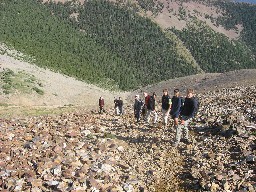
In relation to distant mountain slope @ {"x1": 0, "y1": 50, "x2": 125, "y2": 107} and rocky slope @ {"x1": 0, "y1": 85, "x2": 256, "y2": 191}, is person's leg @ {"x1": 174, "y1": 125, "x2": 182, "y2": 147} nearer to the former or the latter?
rocky slope @ {"x1": 0, "y1": 85, "x2": 256, "y2": 191}

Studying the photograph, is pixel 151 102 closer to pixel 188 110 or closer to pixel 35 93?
pixel 188 110

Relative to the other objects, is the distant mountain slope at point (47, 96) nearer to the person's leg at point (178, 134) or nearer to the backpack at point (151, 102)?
the backpack at point (151, 102)

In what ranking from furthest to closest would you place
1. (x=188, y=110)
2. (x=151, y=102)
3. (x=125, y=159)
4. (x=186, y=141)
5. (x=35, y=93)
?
(x=35, y=93) < (x=151, y=102) < (x=186, y=141) < (x=188, y=110) < (x=125, y=159)

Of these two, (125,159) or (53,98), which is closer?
(125,159)

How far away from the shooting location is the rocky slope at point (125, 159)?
12.7 m

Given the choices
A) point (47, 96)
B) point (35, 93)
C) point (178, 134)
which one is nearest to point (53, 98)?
point (47, 96)

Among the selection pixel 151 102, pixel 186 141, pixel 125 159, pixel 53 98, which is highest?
pixel 151 102

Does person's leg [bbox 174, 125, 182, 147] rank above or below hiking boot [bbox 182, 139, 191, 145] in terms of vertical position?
above

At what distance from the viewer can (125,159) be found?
1552 cm

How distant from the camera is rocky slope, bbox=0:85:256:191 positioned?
12.7 m

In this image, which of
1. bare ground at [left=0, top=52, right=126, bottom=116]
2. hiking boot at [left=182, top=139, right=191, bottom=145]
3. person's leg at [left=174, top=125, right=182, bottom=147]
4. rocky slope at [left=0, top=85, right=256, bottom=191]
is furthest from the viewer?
bare ground at [left=0, top=52, right=126, bottom=116]

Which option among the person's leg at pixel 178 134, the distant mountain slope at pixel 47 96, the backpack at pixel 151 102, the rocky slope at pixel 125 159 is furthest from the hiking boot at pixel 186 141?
the distant mountain slope at pixel 47 96

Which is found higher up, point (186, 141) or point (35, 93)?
point (35, 93)

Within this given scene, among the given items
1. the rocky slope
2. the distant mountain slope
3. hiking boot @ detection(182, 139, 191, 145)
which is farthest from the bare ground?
hiking boot @ detection(182, 139, 191, 145)
